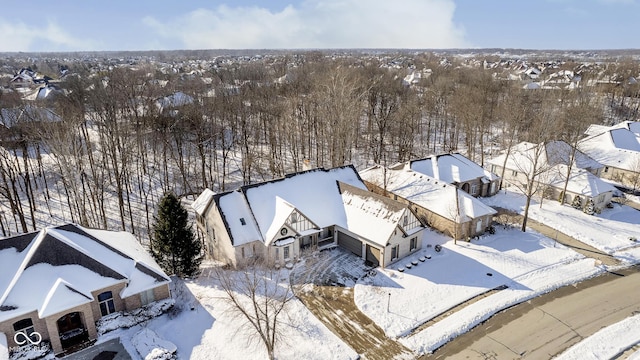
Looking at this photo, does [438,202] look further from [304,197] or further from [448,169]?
[304,197]

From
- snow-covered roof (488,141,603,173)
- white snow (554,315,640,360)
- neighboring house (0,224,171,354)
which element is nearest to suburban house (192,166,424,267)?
neighboring house (0,224,171,354)

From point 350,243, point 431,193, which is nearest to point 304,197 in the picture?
point 350,243

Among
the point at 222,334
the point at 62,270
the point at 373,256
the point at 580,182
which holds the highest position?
the point at 62,270

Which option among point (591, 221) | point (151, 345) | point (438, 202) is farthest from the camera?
point (591, 221)

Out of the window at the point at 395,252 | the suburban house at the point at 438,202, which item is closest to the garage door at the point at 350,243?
the window at the point at 395,252

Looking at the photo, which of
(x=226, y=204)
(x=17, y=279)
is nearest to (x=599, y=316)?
(x=226, y=204)
